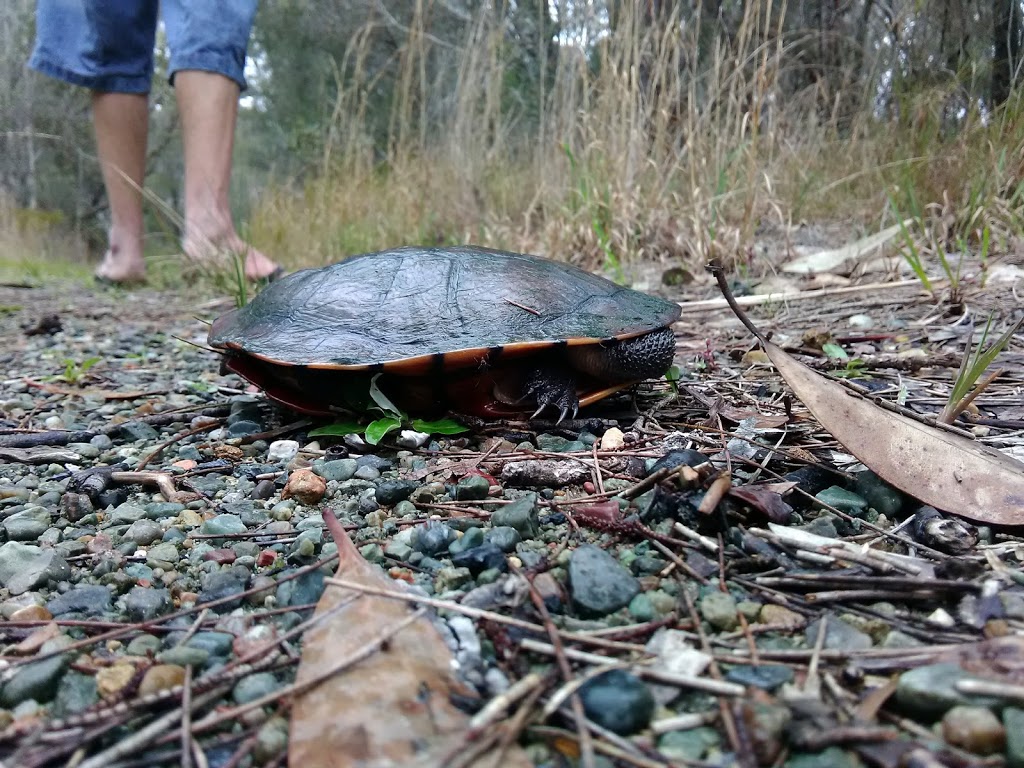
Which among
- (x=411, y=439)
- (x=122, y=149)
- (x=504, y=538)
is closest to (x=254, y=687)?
(x=504, y=538)

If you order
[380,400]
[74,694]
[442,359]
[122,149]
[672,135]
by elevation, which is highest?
[672,135]

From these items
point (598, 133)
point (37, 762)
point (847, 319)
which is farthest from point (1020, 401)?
point (598, 133)

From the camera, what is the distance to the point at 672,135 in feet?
12.5

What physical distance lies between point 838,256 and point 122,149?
4353mm

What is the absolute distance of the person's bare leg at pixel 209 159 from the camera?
12.4ft

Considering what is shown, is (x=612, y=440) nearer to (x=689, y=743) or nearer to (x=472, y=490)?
(x=472, y=490)

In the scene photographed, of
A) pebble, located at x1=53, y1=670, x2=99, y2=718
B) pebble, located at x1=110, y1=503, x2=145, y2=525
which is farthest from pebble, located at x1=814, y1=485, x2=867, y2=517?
pebble, located at x1=110, y1=503, x2=145, y2=525

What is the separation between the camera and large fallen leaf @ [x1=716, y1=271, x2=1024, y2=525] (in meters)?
1.04

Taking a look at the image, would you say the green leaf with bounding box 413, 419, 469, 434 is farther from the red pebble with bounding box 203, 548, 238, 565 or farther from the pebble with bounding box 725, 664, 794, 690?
the pebble with bounding box 725, 664, 794, 690

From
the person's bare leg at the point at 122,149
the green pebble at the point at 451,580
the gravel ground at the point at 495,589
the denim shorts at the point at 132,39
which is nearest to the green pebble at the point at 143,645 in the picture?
the gravel ground at the point at 495,589

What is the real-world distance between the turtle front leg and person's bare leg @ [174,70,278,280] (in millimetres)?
2601

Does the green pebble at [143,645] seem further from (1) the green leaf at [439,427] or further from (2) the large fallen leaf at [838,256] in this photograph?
(2) the large fallen leaf at [838,256]

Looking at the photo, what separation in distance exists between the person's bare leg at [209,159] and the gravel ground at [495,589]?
8.61 ft

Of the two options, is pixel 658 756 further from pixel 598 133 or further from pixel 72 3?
pixel 72 3
